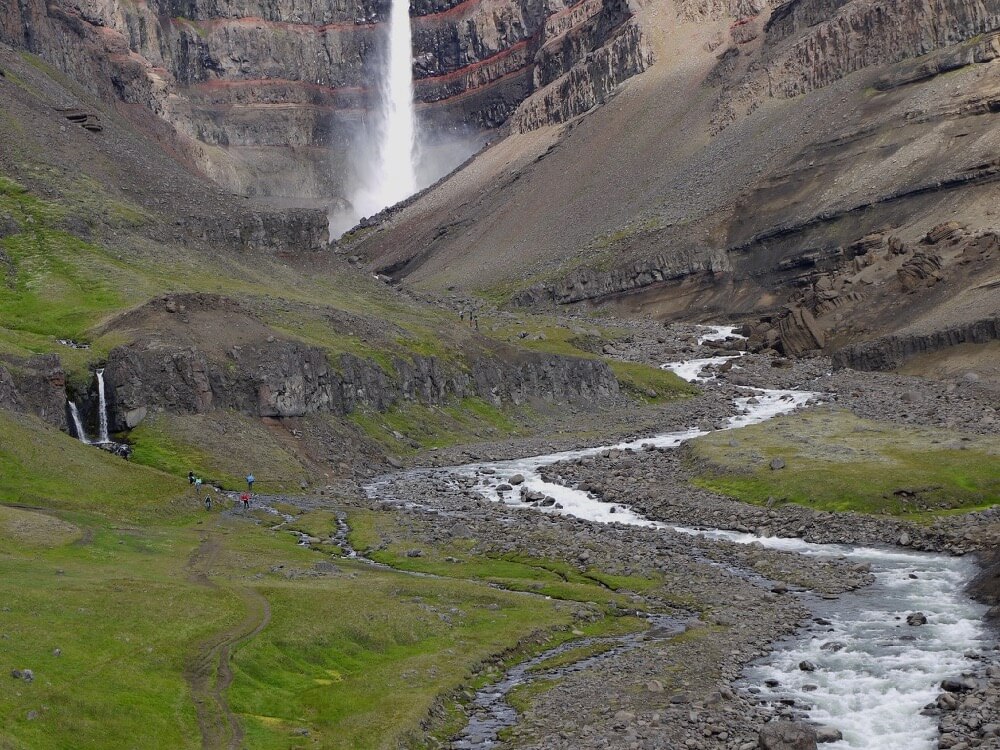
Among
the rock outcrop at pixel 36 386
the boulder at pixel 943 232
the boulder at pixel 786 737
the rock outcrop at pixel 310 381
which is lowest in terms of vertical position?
the boulder at pixel 786 737

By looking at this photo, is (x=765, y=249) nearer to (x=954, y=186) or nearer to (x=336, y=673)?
(x=954, y=186)

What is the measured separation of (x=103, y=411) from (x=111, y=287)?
32.6 meters

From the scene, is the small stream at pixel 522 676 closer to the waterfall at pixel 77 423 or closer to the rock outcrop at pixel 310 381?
the waterfall at pixel 77 423

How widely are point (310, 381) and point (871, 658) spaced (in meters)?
71.8

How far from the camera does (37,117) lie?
165625mm

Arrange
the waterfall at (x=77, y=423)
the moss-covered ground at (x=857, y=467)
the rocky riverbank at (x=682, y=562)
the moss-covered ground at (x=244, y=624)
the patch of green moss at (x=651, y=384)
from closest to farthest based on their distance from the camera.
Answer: the moss-covered ground at (x=244, y=624), the rocky riverbank at (x=682, y=562), the moss-covered ground at (x=857, y=467), the waterfall at (x=77, y=423), the patch of green moss at (x=651, y=384)

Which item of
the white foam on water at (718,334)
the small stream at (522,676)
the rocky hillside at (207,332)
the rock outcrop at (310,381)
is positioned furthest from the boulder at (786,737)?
the white foam on water at (718,334)

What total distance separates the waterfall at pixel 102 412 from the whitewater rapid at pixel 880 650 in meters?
48.3

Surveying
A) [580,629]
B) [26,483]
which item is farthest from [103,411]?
[580,629]

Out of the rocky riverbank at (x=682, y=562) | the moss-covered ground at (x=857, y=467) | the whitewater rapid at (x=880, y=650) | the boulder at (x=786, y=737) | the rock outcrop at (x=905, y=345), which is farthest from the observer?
the rock outcrop at (x=905, y=345)

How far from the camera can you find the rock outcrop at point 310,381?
99.6 metres

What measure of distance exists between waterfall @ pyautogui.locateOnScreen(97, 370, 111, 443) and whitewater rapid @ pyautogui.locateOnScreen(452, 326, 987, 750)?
48.3 metres

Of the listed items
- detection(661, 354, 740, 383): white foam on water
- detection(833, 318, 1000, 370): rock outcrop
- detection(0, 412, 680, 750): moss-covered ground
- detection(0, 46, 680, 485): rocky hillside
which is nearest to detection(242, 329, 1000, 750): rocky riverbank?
detection(0, 412, 680, 750): moss-covered ground

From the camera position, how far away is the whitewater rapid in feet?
132
